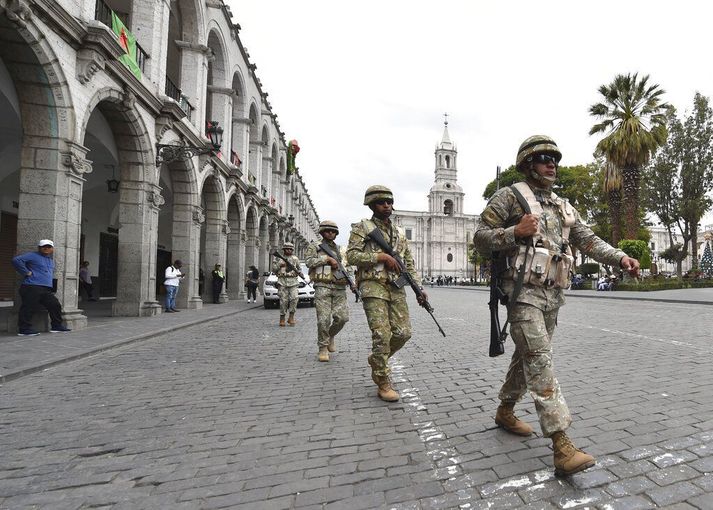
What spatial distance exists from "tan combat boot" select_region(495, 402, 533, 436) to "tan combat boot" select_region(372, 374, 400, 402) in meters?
1.08

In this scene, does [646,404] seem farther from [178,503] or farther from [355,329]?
[355,329]

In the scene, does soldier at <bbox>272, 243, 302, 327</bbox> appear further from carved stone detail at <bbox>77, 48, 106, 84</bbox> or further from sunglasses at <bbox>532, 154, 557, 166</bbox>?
sunglasses at <bbox>532, 154, 557, 166</bbox>

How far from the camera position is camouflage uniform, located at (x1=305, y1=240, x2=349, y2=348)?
625 cm

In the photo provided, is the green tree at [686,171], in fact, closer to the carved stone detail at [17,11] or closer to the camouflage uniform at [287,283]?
the camouflage uniform at [287,283]

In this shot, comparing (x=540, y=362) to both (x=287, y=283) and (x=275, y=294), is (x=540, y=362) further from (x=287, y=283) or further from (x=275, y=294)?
(x=275, y=294)

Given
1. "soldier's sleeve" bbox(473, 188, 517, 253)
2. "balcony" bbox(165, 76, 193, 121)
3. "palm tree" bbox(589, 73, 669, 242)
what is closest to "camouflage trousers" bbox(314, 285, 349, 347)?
"soldier's sleeve" bbox(473, 188, 517, 253)

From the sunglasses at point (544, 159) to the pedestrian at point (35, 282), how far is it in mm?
8232

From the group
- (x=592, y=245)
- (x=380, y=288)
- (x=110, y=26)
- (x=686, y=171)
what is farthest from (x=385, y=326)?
(x=686, y=171)

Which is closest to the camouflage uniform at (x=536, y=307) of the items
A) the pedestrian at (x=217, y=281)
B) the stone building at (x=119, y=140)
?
the stone building at (x=119, y=140)

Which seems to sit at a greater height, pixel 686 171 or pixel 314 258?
pixel 686 171

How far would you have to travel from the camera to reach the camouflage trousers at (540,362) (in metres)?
2.48

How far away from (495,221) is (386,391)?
1985 mm

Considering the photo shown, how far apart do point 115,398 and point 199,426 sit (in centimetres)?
140

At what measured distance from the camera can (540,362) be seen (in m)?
2.60
